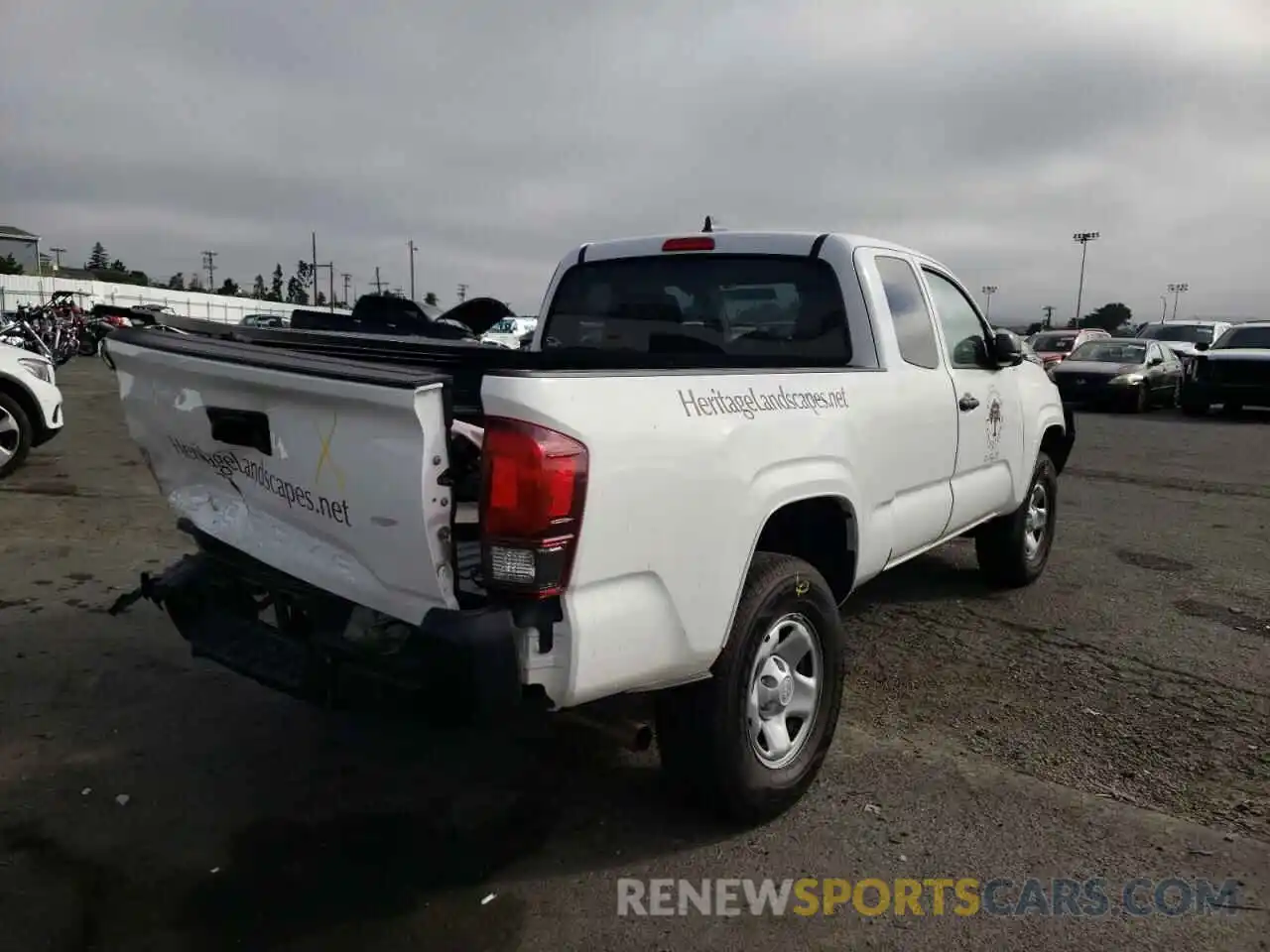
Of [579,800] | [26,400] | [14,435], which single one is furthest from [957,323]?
[14,435]

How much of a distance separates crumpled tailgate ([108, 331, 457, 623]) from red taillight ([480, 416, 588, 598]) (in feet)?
0.49

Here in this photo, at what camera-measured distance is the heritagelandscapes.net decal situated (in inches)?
108

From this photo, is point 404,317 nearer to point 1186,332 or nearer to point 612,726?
point 612,726

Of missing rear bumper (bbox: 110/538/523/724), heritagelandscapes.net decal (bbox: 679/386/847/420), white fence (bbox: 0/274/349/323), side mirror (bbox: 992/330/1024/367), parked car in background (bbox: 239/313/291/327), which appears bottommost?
missing rear bumper (bbox: 110/538/523/724)

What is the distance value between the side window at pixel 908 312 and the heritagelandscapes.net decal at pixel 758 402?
0.84 meters

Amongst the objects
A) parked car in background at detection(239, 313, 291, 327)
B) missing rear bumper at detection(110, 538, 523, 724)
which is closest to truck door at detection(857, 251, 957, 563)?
missing rear bumper at detection(110, 538, 523, 724)

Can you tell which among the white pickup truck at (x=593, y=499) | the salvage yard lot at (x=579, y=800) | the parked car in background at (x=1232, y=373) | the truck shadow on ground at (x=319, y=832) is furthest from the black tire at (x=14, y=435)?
the parked car in background at (x=1232, y=373)

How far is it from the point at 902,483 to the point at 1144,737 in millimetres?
1389

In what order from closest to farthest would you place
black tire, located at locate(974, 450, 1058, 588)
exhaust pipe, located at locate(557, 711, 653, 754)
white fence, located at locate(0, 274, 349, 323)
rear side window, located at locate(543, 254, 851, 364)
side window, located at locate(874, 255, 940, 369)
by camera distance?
1. exhaust pipe, located at locate(557, 711, 653, 754)
2. rear side window, located at locate(543, 254, 851, 364)
3. side window, located at locate(874, 255, 940, 369)
4. black tire, located at locate(974, 450, 1058, 588)
5. white fence, located at locate(0, 274, 349, 323)

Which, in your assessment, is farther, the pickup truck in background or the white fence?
the white fence

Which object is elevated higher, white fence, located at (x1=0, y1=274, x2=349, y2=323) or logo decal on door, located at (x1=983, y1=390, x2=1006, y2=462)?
white fence, located at (x1=0, y1=274, x2=349, y2=323)

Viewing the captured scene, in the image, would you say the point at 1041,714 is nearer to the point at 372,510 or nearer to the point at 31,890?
the point at 372,510

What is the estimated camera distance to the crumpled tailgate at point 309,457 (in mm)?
2381

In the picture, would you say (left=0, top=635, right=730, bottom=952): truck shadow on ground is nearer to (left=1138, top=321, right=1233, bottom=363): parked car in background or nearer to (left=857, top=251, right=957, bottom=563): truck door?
(left=857, top=251, right=957, bottom=563): truck door
